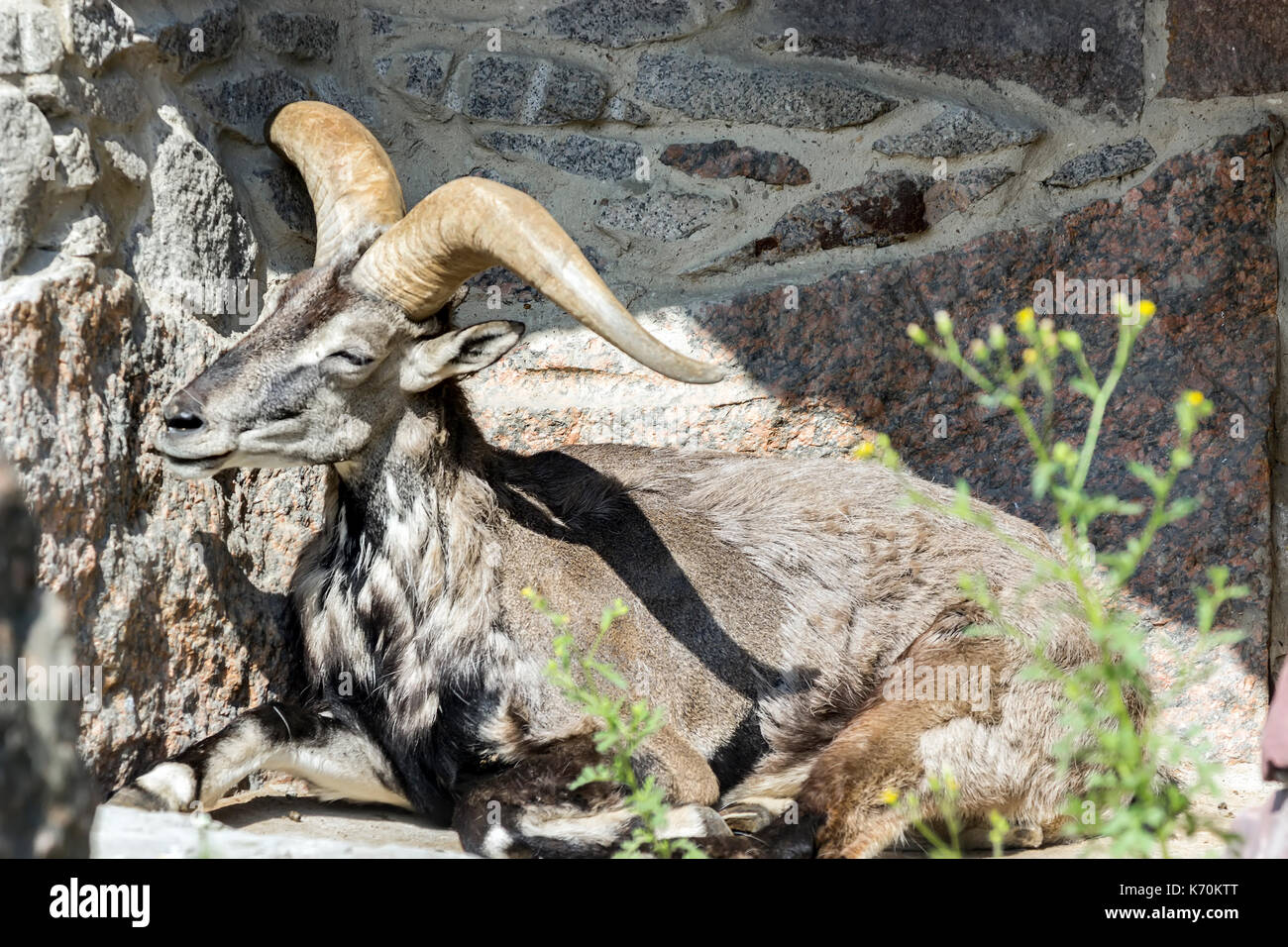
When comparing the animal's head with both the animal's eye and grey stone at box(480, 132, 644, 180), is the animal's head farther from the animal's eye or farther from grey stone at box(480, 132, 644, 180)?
grey stone at box(480, 132, 644, 180)

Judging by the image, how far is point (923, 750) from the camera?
162 inches

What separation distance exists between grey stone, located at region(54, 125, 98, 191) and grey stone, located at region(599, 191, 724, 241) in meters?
1.90

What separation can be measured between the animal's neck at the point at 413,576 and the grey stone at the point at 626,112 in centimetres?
139

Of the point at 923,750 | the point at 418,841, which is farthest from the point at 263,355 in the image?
the point at 923,750

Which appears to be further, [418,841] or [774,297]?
[774,297]

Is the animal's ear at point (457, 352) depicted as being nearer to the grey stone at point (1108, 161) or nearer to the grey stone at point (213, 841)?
the grey stone at point (213, 841)

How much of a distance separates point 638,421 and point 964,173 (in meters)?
1.50

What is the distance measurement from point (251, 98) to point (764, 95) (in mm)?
1809

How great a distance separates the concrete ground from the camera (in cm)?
327

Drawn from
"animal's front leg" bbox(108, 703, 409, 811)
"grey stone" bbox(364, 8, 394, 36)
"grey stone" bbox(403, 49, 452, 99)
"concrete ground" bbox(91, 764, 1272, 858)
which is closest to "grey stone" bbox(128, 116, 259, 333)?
"grey stone" bbox(403, 49, 452, 99)

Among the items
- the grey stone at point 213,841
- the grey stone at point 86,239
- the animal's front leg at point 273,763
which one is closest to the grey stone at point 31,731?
the grey stone at point 213,841

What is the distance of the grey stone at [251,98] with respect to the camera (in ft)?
15.1
